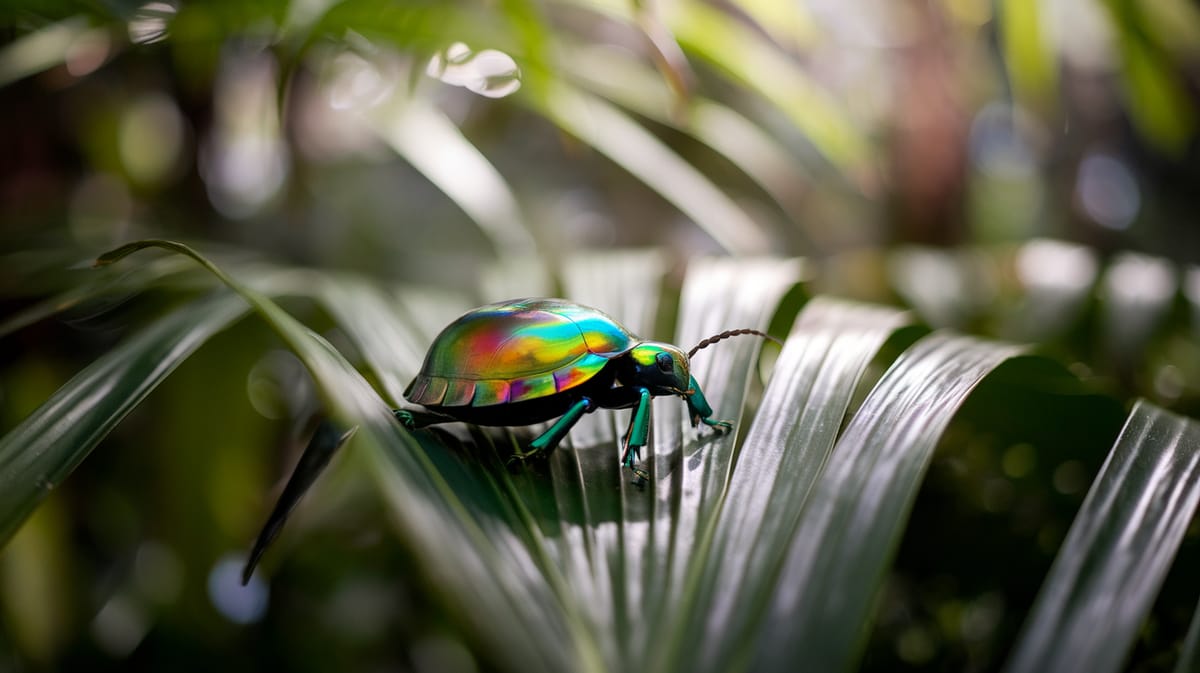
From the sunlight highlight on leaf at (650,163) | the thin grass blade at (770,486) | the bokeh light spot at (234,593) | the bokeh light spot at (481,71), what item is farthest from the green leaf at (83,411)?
the bokeh light spot at (234,593)

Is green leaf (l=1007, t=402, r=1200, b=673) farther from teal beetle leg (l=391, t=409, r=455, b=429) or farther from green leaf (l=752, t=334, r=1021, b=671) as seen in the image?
teal beetle leg (l=391, t=409, r=455, b=429)

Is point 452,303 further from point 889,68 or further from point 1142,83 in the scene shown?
point 889,68

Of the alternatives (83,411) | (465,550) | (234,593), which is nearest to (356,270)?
(234,593)

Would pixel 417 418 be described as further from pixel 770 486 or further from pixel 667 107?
pixel 667 107

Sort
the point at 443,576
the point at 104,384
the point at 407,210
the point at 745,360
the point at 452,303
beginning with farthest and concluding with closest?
the point at 407,210, the point at 452,303, the point at 745,360, the point at 104,384, the point at 443,576

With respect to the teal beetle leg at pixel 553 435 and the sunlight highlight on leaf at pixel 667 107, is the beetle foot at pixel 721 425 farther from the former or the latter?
the sunlight highlight on leaf at pixel 667 107

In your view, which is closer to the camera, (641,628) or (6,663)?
(641,628)

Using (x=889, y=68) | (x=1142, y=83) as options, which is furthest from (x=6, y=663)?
(x=889, y=68)
